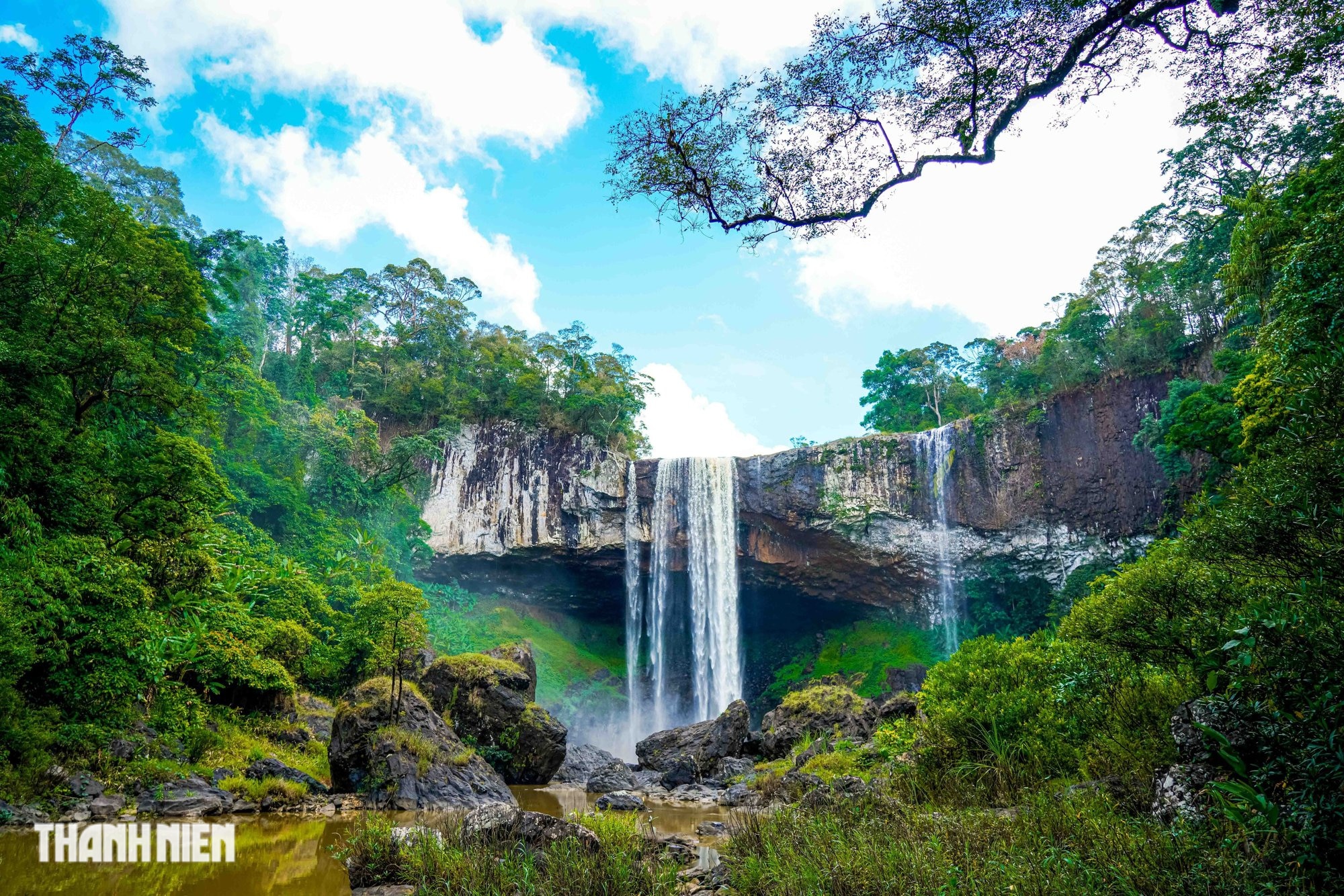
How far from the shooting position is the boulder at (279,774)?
10266 mm

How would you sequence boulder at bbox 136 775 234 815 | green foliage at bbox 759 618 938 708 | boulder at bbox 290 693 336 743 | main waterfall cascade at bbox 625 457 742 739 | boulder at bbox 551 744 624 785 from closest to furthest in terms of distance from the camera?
boulder at bbox 136 775 234 815 < boulder at bbox 290 693 336 743 < boulder at bbox 551 744 624 785 < green foliage at bbox 759 618 938 708 < main waterfall cascade at bbox 625 457 742 739

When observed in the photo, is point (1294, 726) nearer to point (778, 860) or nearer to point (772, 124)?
point (778, 860)

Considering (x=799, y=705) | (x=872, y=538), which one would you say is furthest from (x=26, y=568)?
(x=872, y=538)

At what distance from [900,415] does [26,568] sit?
118 ft

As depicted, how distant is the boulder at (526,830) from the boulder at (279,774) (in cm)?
616

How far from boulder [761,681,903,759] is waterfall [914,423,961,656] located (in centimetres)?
1147

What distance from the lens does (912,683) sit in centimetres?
2589

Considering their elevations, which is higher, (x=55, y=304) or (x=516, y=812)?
(x=55, y=304)

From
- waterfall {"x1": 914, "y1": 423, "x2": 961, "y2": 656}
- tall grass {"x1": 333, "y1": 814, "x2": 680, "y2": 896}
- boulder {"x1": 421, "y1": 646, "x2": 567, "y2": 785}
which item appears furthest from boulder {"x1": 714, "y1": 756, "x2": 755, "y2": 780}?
waterfall {"x1": 914, "y1": 423, "x2": 961, "y2": 656}

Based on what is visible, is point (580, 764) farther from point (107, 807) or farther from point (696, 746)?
point (107, 807)

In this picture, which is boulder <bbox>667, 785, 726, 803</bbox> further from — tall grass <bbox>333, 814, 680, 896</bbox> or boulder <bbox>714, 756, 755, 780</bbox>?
tall grass <bbox>333, 814, 680, 896</bbox>

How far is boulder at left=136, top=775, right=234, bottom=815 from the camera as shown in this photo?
318 inches

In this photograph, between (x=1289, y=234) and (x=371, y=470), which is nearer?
(x=1289, y=234)

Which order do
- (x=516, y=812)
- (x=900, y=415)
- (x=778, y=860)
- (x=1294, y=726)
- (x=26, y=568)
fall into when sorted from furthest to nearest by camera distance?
1. (x=900, y=415)
2. (x=26, y=568)
3. (x=516, y=812)
4. (x=778, y=860)
5. (x=1294, y=726)
